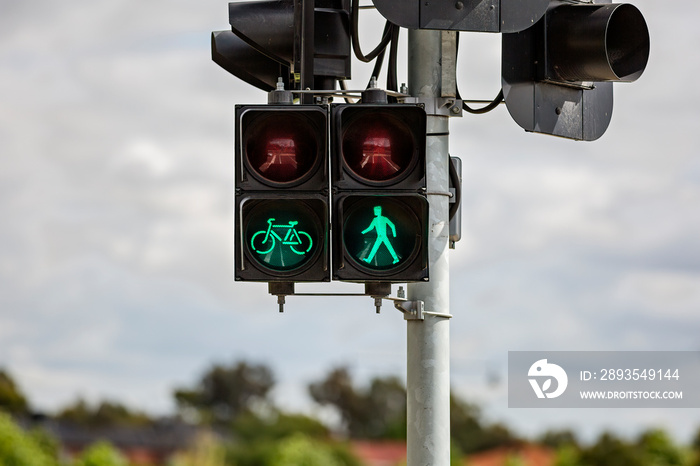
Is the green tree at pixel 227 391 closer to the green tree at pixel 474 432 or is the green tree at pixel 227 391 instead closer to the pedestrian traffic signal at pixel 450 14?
the green tree at pixel 474 432

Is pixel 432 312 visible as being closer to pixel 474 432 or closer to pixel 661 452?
pixel 661 452

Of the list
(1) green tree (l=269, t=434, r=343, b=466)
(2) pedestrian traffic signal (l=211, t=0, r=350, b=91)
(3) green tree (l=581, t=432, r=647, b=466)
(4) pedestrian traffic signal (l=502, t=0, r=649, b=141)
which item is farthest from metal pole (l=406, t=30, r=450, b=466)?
(1) green tree (l=269, t=434, r=343, b=466)

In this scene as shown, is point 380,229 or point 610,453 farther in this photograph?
point 610,453

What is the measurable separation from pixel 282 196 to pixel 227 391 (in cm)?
6385

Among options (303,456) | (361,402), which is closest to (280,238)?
(303,456)

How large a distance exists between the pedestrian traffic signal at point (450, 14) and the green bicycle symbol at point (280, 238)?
3.85 ft

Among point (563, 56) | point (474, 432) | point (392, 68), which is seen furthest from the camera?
point (474, 432)

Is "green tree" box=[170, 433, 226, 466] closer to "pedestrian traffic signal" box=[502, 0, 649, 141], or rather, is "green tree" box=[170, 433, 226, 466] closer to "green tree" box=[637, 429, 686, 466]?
"green tree" box=[637, 429, 686, 466]

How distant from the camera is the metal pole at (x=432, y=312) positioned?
6.03m

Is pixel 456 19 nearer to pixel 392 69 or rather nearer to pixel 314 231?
pixel 392 69

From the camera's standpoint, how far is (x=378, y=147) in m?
5.47

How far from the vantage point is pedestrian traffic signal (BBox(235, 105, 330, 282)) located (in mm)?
5391

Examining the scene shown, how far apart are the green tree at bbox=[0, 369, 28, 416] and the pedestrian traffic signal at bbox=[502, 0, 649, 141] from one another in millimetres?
55812

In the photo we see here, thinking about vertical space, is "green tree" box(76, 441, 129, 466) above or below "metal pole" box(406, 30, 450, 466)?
below
